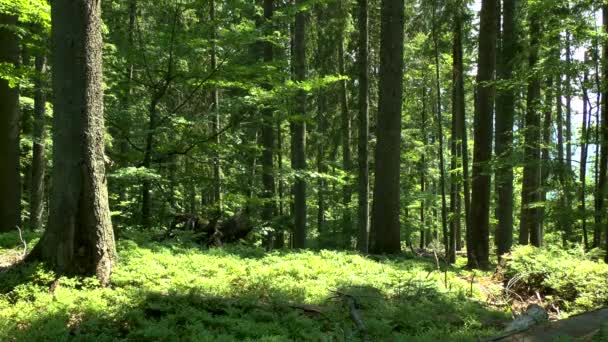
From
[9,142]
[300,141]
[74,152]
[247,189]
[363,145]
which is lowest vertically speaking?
[247,189]

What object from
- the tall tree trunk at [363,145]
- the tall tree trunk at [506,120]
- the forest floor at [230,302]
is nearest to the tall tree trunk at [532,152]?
the tall tree trunk at [506,120]

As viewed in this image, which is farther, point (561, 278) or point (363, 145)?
point (363, 145)

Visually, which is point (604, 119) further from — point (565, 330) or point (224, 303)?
point (224, 303)

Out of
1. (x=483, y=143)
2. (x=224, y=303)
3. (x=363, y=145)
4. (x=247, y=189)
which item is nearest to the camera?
(x=224, y=303)

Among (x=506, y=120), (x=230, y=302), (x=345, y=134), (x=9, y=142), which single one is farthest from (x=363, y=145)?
(x=9, y=142)

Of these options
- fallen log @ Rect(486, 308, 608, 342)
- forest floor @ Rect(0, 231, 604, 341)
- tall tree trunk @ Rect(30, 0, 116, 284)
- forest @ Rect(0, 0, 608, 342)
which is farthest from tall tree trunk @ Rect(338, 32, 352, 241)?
tall tree trunk @ Rect(30, 0, 116, 284)

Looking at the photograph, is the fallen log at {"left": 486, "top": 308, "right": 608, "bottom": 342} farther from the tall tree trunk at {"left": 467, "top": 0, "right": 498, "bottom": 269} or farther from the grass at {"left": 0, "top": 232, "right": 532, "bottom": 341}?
the tall tree trunk at {"left": 467, "top": 0, "right": 498, "bottom": 269}

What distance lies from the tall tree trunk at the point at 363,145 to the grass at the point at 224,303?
4328 millimetres

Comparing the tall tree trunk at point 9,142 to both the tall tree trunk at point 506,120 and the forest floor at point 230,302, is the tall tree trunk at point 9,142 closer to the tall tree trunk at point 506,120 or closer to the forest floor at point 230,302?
the forest floor at point 230,302

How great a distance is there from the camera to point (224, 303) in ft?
16.6

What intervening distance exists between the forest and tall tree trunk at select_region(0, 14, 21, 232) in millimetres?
32

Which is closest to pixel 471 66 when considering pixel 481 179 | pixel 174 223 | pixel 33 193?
pixel 481 179

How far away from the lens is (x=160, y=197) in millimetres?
10773

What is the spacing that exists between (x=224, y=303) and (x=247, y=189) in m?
6.51
